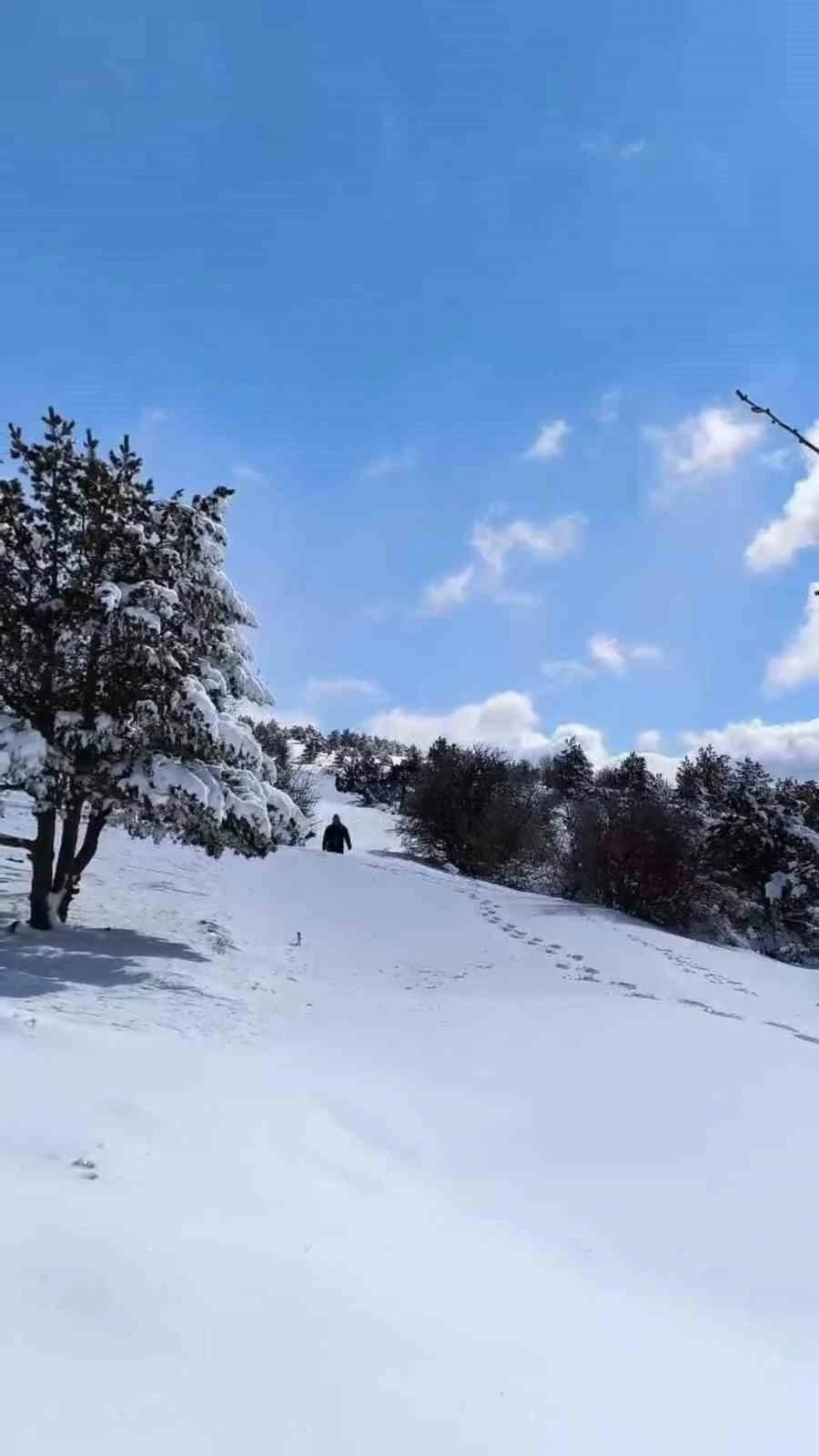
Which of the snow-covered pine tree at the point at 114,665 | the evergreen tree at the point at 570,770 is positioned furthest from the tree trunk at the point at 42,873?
the evergreen tree at the point at 570,770

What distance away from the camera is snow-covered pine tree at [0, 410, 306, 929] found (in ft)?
31.4

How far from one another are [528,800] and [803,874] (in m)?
9.18

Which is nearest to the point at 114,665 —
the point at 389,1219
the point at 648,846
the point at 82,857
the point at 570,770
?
the point at 82,857

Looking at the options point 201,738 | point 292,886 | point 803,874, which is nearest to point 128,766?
point 201,738

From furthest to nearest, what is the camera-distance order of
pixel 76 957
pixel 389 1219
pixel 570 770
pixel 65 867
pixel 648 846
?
pixel 570 770
pixel 648 846
pixel 65 867
pixel 76 957
pixel 389 1219

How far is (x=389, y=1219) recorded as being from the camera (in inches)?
173

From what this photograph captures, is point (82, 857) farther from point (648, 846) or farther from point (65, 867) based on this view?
point (648, 846)

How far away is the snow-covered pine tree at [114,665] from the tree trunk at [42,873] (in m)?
0.02

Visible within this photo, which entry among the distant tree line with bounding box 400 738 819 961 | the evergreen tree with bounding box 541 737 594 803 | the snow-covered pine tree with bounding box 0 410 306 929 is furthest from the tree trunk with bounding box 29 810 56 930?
the evergreen tree with bounding box 541 737 594 803

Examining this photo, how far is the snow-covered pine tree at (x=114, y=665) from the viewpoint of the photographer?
9.59 meters

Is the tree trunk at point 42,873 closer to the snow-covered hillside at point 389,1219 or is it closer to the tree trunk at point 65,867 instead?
the tree trunk at point 65,867

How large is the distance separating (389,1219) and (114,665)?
23.7 ft

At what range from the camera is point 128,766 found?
32.2 ft

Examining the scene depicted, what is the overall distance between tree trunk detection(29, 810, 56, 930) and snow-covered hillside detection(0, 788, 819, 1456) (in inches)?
19.5
